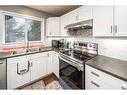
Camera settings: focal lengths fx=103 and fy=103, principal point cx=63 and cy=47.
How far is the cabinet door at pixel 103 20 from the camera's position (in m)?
1.64

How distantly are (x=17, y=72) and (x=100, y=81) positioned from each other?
70.0 inches

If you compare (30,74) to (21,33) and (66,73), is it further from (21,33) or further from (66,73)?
(21,33)

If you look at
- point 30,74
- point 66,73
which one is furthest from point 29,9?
point 66,73

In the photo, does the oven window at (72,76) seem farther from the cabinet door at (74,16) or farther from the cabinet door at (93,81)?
the cabinet door at (74,16)

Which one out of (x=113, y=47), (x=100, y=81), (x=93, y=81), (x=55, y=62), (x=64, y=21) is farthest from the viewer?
(x=64, y=21)

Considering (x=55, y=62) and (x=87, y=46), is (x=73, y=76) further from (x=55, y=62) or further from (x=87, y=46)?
(x=55, y=62)

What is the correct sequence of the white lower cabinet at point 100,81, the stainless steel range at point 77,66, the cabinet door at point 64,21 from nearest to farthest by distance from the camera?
1. the white lower cabinet at point 100,81
2. the stainless steel range at point 77,66
3. the cabinet door at point 64,21

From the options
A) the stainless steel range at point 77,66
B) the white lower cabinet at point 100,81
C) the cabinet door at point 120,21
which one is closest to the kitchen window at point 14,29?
the stainless steel range at point 77,66

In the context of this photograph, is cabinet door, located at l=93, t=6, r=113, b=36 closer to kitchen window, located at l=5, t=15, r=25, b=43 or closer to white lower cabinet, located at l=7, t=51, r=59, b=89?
white lower cabinet, located at l=7, t=51, r=59, b=89

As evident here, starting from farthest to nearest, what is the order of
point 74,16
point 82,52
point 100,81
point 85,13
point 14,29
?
point 14,29, point 74,16, point 82,52, point 85,13, point 100,81

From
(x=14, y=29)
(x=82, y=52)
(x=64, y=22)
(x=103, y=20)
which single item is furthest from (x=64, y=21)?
(x=103, y=20)

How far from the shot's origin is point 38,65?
289cm

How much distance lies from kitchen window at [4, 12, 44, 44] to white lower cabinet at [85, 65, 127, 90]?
2.31 metres

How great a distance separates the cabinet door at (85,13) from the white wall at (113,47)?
20.9 inches
